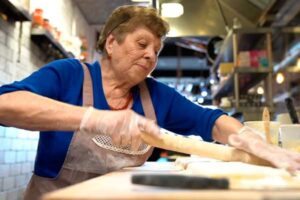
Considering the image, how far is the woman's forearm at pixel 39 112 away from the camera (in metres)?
1.19

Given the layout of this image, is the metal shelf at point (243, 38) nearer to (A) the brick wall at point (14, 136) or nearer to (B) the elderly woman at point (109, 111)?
(A) the brick wall at point (14, 136)

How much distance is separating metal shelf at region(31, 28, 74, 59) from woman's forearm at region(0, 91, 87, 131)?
2056mm

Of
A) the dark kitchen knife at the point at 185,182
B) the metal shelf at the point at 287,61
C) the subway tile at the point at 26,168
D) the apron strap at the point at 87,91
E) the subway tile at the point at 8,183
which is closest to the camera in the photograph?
the dark kitchen knife at the point at 185,182

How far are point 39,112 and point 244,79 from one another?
3657 mm

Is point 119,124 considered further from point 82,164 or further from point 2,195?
point 2,195

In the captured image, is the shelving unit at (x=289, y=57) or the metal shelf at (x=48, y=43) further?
the shelving unit at (x=289, y=57)

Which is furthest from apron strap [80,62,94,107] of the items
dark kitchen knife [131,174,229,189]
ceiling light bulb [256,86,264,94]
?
ceiling light bulb [256,86,264,94]

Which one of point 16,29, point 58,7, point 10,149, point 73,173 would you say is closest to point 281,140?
point 73,173

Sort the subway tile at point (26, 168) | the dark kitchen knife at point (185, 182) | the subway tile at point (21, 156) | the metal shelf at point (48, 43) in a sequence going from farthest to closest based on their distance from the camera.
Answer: the metal shelf at point (48, 43) < the subway tile at point (26, 168) < the subway tile at point (21, 156) < the dark kitchen knife at point (185, 182)

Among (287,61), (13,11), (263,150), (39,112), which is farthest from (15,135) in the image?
(287,61)

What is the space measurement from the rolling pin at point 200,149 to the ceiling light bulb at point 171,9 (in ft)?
7.46

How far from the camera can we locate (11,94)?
1.25 m

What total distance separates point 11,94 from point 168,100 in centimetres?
77

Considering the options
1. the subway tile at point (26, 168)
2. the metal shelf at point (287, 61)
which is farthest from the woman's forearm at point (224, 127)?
the metal shelf at point (287, 61)
